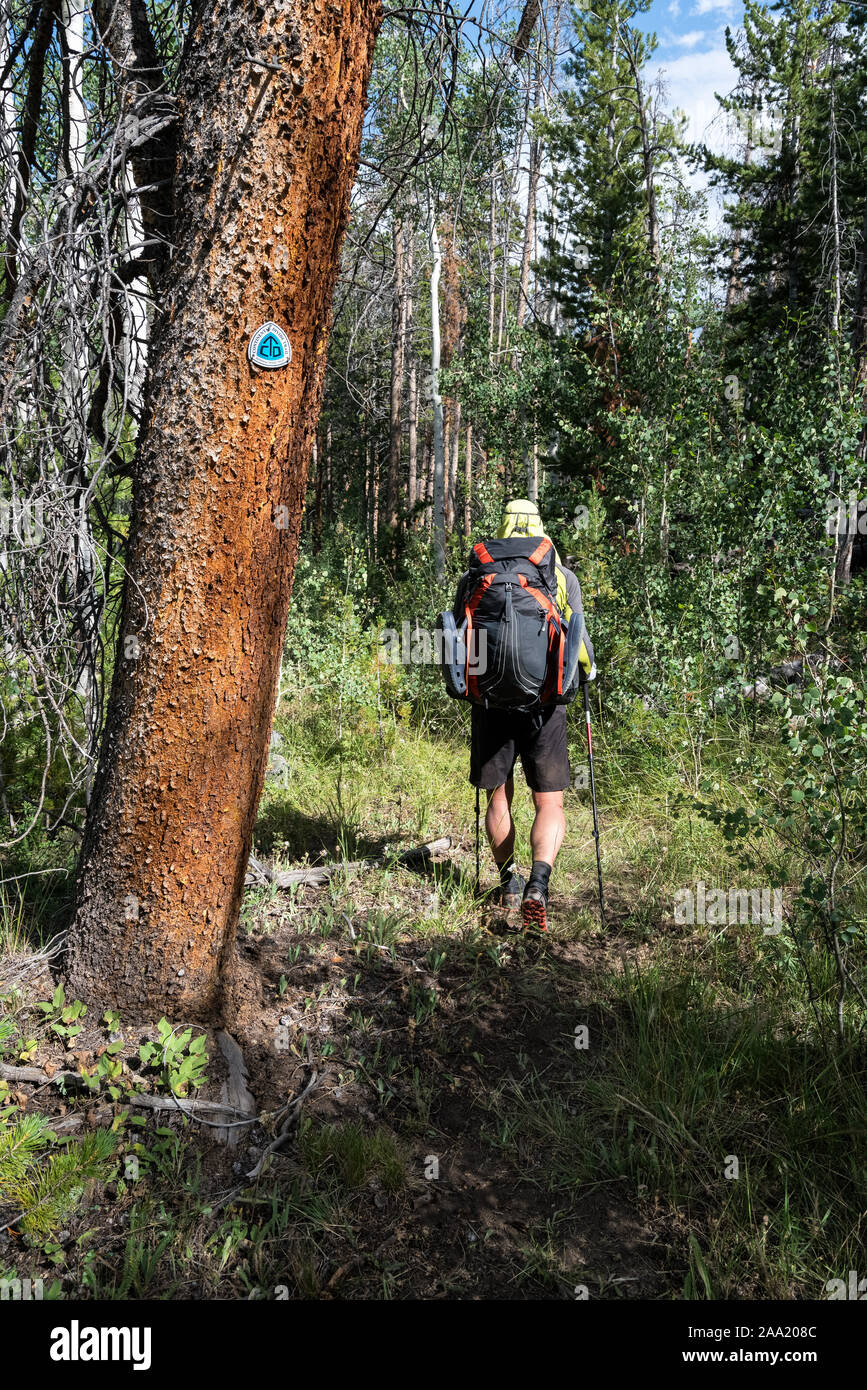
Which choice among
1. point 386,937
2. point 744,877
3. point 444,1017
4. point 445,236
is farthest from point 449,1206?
point 445,236

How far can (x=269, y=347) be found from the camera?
7.07 ft

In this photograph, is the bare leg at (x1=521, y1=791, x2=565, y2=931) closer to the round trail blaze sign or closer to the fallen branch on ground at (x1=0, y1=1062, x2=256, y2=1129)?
the fallen branch on ground at (x1=0, y1=1062, x2=256, y2=1129)

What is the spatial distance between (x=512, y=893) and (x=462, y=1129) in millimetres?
1428

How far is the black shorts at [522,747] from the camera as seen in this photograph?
3.76 meters

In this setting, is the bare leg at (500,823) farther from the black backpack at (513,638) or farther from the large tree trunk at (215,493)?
the large tree trunk at (215,493)

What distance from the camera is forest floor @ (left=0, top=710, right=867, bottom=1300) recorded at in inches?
78.1

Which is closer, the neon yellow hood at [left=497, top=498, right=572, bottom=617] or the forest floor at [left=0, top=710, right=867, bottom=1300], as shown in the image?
the forest floor at [left=0, top=710, right=867, bottom=1300]

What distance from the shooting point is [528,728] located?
3.77m

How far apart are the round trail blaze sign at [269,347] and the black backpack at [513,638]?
160 cm

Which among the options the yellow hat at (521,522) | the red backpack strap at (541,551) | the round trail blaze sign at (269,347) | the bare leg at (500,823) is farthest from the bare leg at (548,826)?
the round trail blaze sign at (269,347)

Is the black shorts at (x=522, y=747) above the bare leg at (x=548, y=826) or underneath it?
above

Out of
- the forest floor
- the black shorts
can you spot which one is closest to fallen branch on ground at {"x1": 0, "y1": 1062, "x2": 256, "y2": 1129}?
the forest floor

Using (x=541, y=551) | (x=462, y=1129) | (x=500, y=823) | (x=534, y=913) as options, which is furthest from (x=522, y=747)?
(x=462, y=1129)

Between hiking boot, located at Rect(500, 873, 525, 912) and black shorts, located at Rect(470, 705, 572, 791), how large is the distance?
47cm
